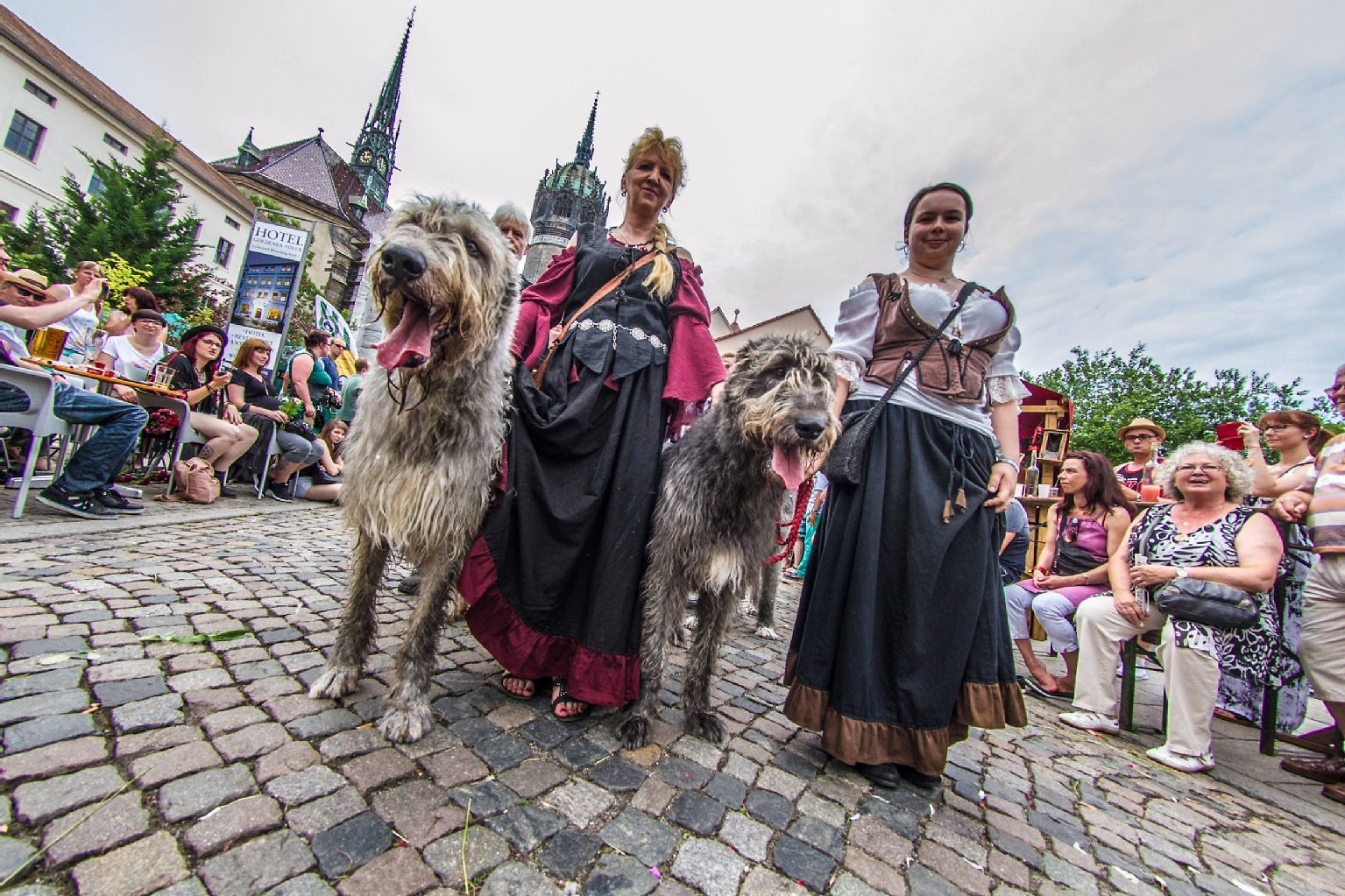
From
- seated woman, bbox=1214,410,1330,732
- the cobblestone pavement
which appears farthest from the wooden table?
seated woman, bbox=1214,410,1330,732

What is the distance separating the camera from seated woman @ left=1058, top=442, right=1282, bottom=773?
3.85 meters

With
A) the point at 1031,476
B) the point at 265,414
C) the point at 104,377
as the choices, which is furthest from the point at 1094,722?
the point at 265,414

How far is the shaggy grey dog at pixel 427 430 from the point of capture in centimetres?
224

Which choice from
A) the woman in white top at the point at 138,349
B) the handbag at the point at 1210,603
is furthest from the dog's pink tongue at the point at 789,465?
the woman in white top at the point at 138,349

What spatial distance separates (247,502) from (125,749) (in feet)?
20.4

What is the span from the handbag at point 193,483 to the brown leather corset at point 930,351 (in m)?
7.50

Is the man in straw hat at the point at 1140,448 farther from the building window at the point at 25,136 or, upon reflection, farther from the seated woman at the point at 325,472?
the building window at the point at 25,136

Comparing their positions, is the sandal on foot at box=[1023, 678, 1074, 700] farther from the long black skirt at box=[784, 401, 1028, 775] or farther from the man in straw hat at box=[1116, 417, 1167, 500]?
the man in straw hat at box=[1116, 417, 1167, 500]

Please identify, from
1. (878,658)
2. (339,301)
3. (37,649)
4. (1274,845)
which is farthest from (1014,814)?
(339,301)

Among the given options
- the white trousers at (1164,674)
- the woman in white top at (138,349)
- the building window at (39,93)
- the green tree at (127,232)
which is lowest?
the white trousers at (1164,674)

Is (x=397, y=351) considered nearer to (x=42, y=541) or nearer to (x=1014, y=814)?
(x=1014, y=814)

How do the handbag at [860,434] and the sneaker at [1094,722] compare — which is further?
the sneaker at [1094,722]

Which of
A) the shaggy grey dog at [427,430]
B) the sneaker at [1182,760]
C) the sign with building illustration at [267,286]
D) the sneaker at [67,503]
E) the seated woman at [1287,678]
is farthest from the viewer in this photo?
the sign with building illustration at [267,286]

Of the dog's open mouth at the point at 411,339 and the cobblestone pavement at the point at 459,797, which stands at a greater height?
the dog's open mouth at the point at 411,339
